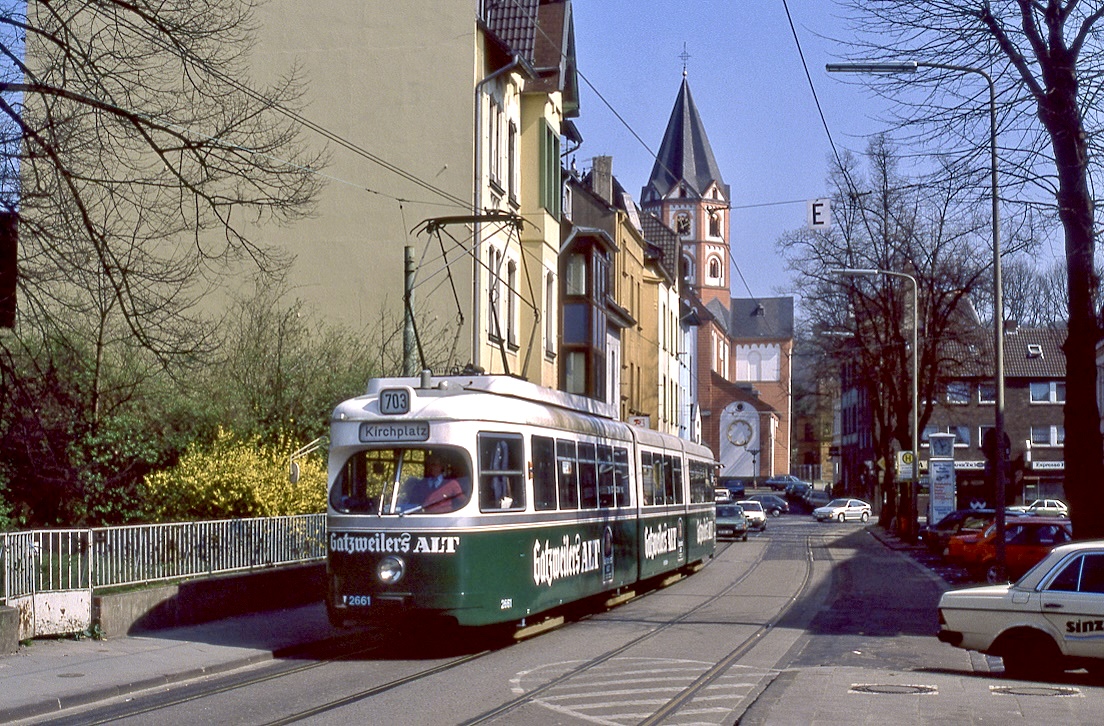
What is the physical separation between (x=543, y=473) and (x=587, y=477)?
2.26 metres

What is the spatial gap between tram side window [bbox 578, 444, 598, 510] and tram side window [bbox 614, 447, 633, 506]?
1.56 metres

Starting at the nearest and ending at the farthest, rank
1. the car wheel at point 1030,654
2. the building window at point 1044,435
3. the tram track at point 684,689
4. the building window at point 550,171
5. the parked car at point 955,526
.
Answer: the tram track at point 684,689 < the car wheel at point 1030,654 < the building window at point 550,171 < the parked car at point 955,526 < the building window at point 1044,435

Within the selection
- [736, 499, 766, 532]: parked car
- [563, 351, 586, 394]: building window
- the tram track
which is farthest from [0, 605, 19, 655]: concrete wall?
[736, 499, 766, 532]: parked car

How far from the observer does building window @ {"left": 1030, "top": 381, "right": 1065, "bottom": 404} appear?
8300 centimetres

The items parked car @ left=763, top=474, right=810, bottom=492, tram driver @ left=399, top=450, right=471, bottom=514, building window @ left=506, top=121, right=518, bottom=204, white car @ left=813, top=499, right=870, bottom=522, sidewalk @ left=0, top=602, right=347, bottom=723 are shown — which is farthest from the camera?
parked car @ left=763, top=474, right=810, bottom=492

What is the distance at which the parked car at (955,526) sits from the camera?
121 ft

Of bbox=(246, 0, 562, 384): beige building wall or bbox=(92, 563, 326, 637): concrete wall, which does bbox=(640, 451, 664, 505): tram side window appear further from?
bbox=(246, 0, 562, 384): beige building wall

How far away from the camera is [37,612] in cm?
1524

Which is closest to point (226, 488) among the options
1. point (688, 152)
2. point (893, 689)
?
point (893, 689)

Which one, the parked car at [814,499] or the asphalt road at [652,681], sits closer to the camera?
the asphalt road at [652,681]

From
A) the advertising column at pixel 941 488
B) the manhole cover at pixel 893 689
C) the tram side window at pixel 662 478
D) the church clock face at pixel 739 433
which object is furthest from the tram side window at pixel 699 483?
the church clock face at pixel 739 433

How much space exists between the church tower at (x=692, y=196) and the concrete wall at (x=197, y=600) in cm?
11111

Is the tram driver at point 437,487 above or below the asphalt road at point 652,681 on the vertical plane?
above

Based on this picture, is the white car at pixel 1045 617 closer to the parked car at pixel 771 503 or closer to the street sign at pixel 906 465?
the street sign at pixel 906 465
